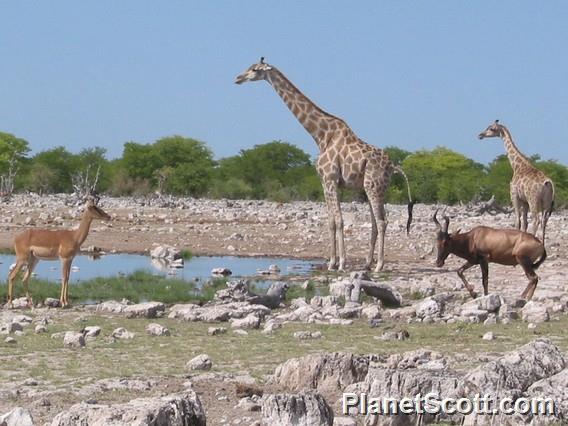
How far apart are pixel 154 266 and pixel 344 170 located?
3.42m

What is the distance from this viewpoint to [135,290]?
14.4m

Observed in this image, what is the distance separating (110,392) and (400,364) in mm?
2018

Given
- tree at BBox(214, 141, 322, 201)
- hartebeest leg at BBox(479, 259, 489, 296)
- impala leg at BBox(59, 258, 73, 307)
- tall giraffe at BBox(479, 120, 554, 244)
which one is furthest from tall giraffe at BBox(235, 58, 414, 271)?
tree at BBox(214, 141, 322, 201)

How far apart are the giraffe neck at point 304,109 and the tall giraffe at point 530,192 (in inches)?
135

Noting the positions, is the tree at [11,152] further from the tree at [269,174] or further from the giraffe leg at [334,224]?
the giraffe leg at [334,224]

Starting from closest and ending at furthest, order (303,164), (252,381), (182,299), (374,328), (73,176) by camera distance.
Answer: (252,381) < (374,328) < (182,299) < (73,176) < (303,164)

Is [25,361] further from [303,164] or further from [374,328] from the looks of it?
[303,164]

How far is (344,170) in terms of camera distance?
1845cm

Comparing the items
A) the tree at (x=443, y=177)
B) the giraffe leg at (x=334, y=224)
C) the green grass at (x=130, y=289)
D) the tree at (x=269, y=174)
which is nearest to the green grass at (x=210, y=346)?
the green grass at (x=130, y=289)

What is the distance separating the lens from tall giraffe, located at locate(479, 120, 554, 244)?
19688 millimetres

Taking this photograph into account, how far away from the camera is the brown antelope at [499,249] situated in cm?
1329

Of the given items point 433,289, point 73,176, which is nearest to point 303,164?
point 73,176

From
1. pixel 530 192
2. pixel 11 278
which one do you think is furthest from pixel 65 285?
pixel 530 192

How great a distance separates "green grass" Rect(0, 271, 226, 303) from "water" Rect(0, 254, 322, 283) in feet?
2.66
